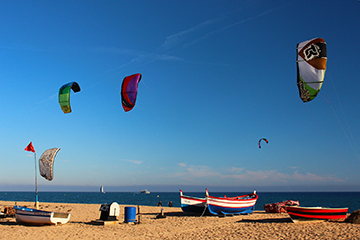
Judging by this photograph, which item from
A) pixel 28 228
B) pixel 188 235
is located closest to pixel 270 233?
pixel 188 235

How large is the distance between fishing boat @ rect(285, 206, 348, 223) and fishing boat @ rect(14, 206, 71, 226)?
1144cm

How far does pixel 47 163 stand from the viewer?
49.1 ft

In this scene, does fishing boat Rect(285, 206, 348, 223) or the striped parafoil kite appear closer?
the striped parafoil kite

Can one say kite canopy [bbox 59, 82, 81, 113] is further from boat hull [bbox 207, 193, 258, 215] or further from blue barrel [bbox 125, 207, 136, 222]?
boat hull [bbox 207, 193, 258, 215]

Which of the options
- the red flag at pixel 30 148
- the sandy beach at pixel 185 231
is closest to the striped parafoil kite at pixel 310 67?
the sandy beach at pixel 185 231

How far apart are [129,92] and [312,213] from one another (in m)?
11.3

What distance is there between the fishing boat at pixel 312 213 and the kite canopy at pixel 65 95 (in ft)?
44.6

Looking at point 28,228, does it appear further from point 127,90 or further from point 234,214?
point 234,214

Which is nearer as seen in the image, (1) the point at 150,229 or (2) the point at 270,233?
(2) the point at 270,233

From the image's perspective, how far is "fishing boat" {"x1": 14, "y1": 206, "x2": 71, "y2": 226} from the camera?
14.0m

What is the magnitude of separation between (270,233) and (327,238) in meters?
2.15

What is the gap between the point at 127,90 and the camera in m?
15.8

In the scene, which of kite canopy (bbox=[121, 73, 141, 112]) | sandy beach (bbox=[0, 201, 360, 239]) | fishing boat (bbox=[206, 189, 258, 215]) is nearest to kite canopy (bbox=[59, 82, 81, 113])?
kite canopy (bbox=[121, 73, 141, 112])

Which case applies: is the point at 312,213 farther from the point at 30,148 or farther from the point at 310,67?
the point at 30,148
